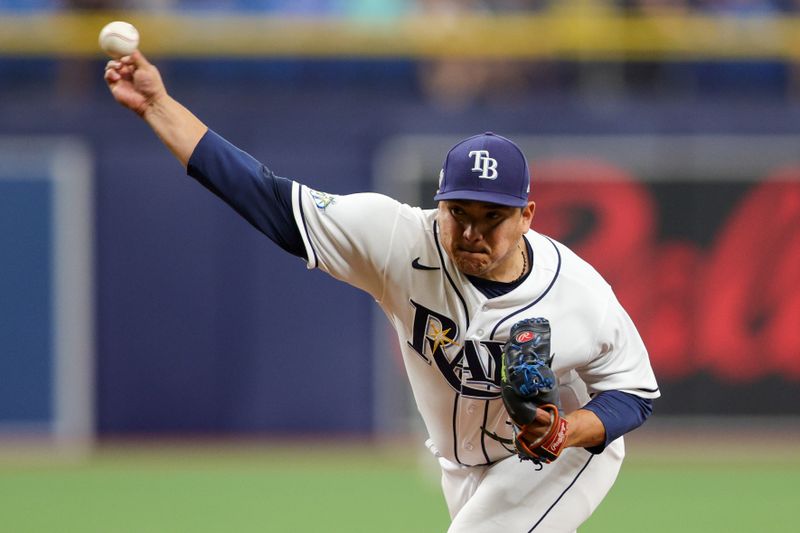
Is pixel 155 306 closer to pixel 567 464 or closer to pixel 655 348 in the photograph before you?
pixel 655 348

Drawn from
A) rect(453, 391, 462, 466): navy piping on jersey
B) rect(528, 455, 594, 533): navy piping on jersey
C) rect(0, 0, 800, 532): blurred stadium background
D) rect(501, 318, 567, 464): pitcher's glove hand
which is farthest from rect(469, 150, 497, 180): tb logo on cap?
rect(0, 0, 800, 532): blurred stadium background

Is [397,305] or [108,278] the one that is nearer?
[397,305]

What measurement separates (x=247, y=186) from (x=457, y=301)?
895 mm

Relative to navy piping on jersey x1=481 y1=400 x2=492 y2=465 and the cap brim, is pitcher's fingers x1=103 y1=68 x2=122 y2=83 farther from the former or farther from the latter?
navy piping on jersey x1=481 y1=400 x2=492 y2=465

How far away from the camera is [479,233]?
4730 mm

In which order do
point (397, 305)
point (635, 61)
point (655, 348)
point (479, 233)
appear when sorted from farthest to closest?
point (635, 61)
point (655, 348)
point (397, 305)
point (479, 233)

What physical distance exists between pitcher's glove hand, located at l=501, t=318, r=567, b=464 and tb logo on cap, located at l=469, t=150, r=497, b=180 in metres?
0.53

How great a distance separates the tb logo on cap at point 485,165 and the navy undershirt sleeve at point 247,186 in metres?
0.71

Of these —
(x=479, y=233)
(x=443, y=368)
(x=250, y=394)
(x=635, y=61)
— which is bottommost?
(x=250, y=394)

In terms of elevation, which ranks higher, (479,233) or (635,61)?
(635,61)

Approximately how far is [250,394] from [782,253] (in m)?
4.88

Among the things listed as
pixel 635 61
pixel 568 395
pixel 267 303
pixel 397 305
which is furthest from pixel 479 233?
pixel 635 61

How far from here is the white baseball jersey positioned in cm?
496

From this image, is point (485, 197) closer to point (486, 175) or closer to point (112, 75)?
point (486, 175)
